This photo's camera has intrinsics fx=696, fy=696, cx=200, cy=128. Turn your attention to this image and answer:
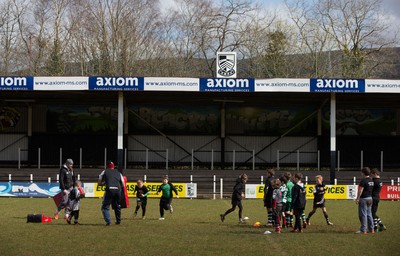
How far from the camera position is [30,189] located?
114ft

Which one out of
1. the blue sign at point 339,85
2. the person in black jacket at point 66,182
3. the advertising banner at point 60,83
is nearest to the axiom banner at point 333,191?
the blue sign at point 339,85

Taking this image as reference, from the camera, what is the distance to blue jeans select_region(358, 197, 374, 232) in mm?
18344

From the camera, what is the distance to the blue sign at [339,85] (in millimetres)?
36250

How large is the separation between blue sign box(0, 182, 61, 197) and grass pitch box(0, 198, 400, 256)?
9.99m

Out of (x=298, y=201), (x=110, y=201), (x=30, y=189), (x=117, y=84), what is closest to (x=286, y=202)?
(x=298, y=201)

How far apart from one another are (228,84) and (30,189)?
1136 cm

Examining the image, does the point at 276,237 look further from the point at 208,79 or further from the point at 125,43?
the point at 125,43

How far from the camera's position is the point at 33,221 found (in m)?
20.6

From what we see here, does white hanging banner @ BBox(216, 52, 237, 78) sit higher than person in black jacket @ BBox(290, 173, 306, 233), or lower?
higher

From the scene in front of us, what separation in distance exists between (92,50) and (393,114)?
84.5 ft

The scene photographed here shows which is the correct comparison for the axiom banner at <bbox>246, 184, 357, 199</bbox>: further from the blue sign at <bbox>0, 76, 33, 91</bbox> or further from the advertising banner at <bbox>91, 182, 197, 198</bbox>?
the blue sign at <bbox>0, 76, 33, 91</bbox>

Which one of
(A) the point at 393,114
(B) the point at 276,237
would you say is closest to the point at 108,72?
(A) the point at 393,114

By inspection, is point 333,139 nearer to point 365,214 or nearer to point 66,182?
point 365,214

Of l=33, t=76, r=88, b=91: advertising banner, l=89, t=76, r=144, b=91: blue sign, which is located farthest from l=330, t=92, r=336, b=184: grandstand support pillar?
l=33, t=76, r=88, b=91: advertising banner
